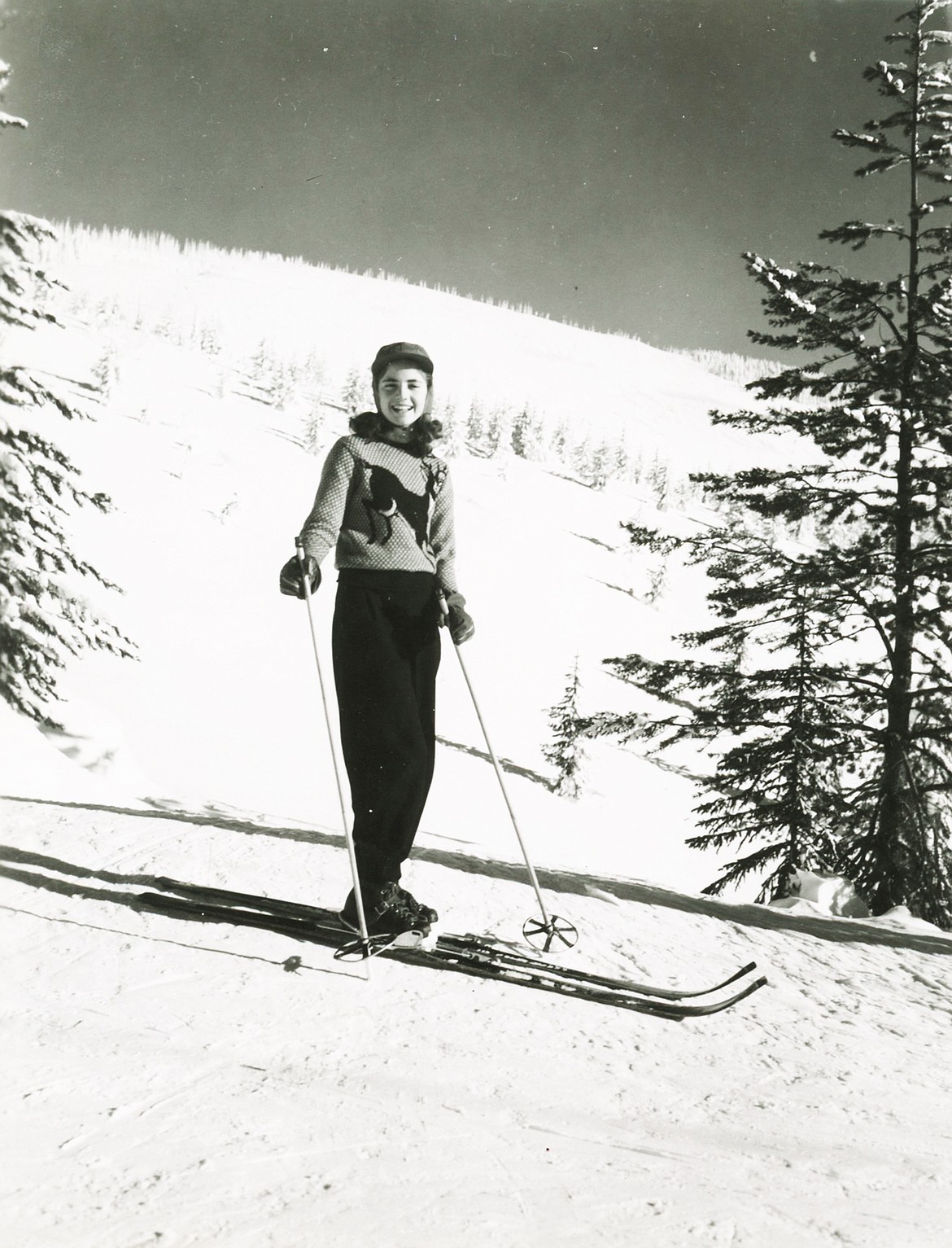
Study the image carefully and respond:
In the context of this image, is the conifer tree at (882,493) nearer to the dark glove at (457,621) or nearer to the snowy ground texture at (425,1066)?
the snowy ground texture at (425,1066)

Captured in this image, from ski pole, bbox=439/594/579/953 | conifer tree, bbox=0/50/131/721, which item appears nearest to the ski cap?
ski pole, bbox=439/594/579/953

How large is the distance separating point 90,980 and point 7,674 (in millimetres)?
4635

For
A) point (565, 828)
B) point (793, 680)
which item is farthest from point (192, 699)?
point (793, 680)

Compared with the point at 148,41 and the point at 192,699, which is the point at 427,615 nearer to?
the point at 148,41

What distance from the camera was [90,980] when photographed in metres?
2.80

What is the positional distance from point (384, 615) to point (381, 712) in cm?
40

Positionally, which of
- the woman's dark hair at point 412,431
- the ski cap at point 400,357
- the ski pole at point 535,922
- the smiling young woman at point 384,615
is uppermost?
the ski cap at point 400,357

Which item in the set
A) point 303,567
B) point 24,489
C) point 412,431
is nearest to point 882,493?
point 412,431

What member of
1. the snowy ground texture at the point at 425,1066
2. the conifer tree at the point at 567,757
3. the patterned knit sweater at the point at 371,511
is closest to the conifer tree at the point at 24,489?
the snowy ground texture at the point at 425,1066

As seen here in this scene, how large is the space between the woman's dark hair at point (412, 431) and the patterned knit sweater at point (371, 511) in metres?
0.03

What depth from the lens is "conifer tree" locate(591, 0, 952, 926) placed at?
A: 364 inches

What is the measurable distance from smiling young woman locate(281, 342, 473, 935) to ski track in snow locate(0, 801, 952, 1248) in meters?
0.47

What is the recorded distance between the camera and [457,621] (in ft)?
11.2

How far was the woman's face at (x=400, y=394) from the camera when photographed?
3.37 meters
